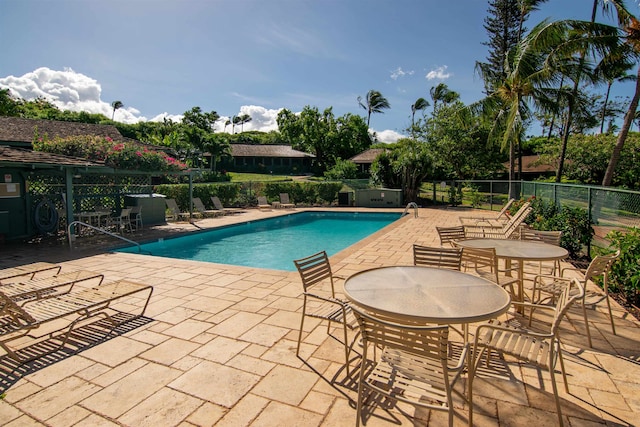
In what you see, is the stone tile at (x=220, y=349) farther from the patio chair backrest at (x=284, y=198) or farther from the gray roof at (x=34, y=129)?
the patio chair backrest at (x=284, y=198)

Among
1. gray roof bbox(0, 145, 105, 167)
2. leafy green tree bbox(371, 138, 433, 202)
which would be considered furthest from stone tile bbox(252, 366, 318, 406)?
leafy green tree bbox(371, 138, 433, 202)

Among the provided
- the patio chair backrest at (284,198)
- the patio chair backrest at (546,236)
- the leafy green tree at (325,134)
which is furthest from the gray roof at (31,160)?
the leafy green tree at (325,134)

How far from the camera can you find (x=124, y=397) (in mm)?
2240

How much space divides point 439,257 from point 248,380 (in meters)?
2.12

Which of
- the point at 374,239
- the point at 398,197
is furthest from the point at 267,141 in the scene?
the point at 374,239

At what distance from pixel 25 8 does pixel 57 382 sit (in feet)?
31.2

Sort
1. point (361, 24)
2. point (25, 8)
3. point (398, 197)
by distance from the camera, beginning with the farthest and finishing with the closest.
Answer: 1. point (398, 197)
2. point (361, 24)
3. point (25, 8)

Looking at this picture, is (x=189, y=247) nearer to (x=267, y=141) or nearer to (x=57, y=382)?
(x=57, y=382)

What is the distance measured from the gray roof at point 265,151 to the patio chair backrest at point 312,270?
37013 mm

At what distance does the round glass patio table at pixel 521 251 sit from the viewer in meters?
3.31

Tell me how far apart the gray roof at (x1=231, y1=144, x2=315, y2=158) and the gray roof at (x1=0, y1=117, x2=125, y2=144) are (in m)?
19.3

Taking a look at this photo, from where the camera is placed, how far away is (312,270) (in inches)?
119

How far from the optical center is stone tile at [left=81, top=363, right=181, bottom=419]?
214 cm

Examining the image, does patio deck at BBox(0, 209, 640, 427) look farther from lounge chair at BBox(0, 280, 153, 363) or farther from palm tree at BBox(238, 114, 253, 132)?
palm tree at BBox(238, 114, 253, 132)
